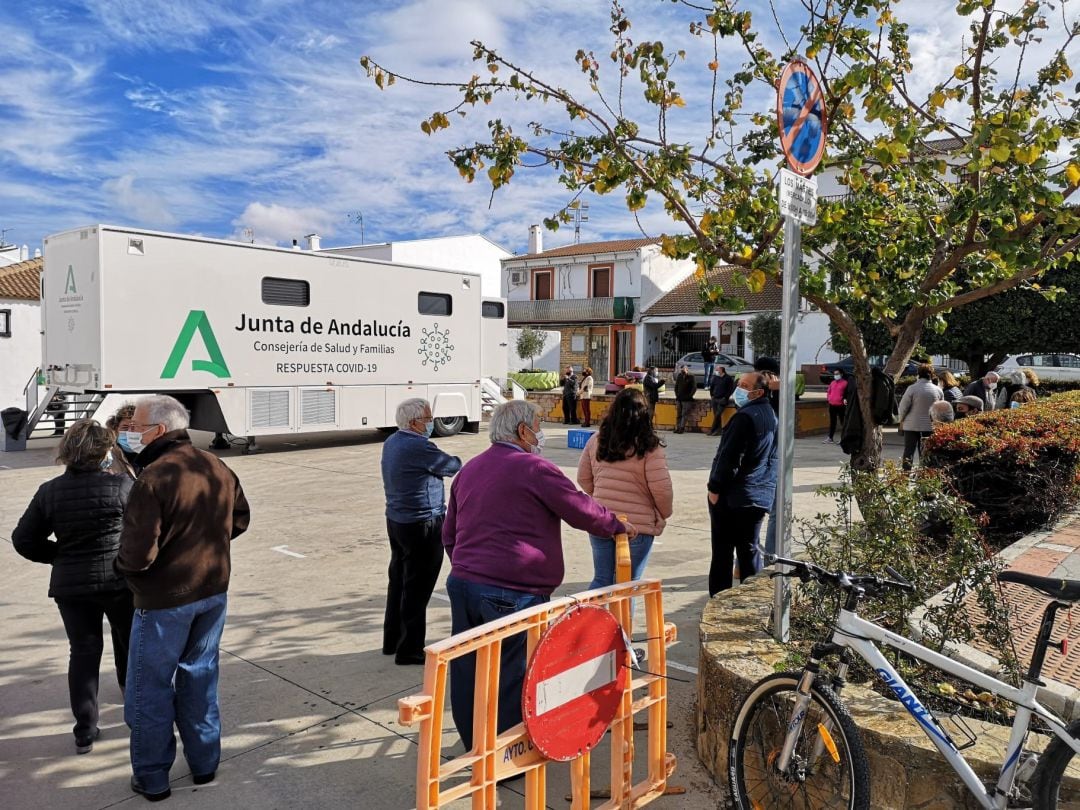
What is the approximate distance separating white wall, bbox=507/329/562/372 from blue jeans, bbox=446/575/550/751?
37.5m

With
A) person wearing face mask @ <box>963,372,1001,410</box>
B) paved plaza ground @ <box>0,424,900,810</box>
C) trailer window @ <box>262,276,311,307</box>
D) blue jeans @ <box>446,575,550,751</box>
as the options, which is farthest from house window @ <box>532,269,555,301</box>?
blue jeans @ <box>446,575,550,751</box>

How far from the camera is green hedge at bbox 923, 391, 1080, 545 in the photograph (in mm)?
6668

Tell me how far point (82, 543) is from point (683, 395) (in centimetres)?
1598

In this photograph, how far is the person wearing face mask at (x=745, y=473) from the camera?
554 centimetres

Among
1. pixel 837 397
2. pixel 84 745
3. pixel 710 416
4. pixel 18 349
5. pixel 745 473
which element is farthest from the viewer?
pixel 18 349

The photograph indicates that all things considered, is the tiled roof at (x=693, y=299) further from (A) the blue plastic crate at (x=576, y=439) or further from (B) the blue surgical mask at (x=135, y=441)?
(B) the blue surgical mask at (x=135, y=441)

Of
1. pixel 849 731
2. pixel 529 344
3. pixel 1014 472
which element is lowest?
pixel 849 731

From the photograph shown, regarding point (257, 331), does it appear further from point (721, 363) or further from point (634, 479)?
point (721, 363)

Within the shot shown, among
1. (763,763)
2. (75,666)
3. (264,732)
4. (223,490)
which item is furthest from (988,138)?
(75,666)

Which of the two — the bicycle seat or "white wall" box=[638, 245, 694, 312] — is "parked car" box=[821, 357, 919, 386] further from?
the bicycle seat

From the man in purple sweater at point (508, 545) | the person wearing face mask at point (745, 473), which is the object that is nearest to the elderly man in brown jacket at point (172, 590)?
the man in purple sweater at point (508, 545)

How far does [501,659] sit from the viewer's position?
341 cm

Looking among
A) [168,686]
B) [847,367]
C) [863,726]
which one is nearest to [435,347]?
[168,686]

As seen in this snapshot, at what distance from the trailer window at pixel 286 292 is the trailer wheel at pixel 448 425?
150 inches
